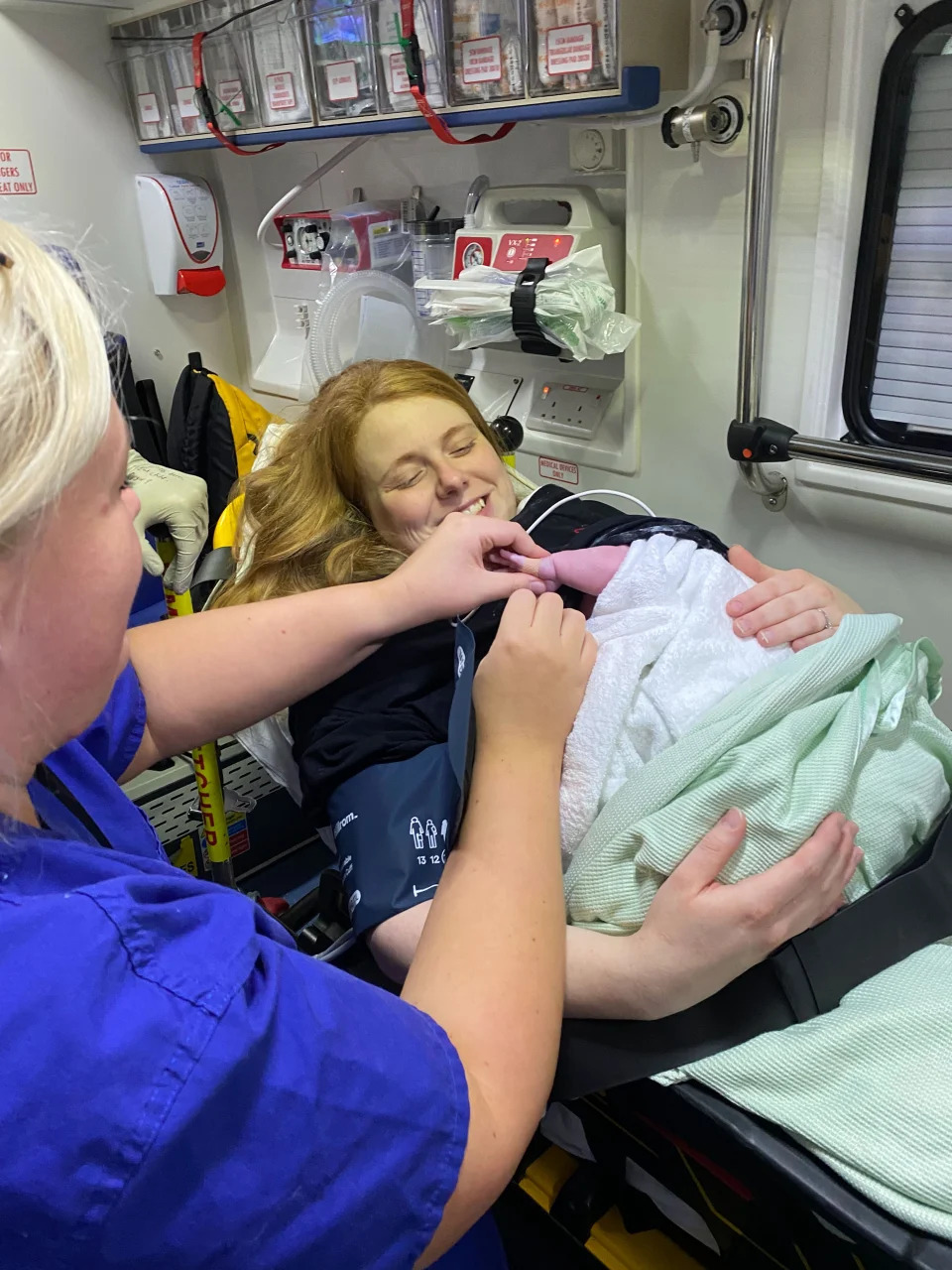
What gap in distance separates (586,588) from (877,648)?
392 millimetres

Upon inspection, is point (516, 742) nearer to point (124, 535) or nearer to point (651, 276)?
point (124, 535)

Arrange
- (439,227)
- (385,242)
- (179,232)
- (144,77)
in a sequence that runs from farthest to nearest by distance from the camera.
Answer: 1. (179,232)
2. (144,77)
3. (385,242)
4. (439,227)

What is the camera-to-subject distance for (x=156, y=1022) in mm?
507

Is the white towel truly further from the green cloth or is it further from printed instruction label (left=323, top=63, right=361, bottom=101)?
printed instruction label (left=323, top=63, right=361, bottom=101)

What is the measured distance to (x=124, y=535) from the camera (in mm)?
603

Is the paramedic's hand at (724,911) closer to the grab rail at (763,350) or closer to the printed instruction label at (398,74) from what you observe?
the grab rail at (763,350)

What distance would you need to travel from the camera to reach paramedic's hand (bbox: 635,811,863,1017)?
2.81 feet

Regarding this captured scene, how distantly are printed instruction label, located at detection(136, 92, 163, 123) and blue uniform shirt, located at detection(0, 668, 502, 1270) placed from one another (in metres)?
2.55

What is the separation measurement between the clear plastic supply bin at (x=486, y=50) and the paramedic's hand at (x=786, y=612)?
1.00 metres

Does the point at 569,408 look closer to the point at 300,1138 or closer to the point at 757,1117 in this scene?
the point at 757,1117

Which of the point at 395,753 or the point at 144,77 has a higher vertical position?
the point at 144,77

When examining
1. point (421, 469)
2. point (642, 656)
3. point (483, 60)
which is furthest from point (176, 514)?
point (483, 60)

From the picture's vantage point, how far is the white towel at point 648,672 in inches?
42.3

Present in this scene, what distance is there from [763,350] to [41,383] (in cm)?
134
